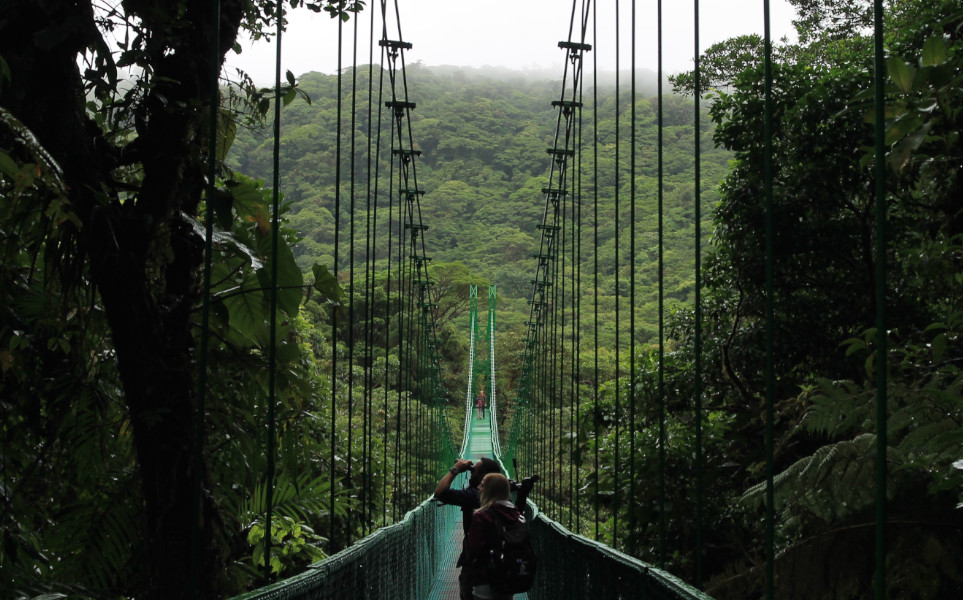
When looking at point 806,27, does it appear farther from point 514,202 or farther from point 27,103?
point 514,202

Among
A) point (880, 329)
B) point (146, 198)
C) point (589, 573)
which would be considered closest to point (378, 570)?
point (589, 573)

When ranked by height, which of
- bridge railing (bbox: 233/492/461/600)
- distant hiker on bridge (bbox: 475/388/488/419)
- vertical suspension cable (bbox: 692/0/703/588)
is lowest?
distant hiker on bridge (bbox: 475/388/488/419)

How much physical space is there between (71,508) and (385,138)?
27.9m

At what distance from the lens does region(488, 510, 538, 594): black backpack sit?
2.54m

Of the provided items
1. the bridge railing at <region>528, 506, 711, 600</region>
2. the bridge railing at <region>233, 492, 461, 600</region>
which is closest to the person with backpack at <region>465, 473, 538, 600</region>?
the bridge railing at <region>528, 506, 711, 600</region>

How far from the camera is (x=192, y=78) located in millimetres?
1749

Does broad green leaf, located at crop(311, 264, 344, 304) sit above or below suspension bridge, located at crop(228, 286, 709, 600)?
above

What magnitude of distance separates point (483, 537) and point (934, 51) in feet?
5.93

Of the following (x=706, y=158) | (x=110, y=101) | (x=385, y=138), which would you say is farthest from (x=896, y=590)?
(x=385, y=138)

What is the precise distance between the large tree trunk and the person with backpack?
1093 millimetres

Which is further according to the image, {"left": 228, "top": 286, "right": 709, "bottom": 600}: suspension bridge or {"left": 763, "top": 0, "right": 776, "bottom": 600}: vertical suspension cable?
{"left": 228, "top": 286, "right": 709, "bottom": 600}: suspension bridge

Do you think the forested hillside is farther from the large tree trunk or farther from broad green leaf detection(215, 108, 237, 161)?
the large tree trunk

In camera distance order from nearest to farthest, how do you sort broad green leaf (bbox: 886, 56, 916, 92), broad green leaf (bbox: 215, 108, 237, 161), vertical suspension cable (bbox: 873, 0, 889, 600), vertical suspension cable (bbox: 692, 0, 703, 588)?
1. vertical suspension cable (bbox: 873, 0, 889, 600)
2. broad green leaf (bbox: 886, 56, 916, 92)
3. vertical suspension cable (bbox: 692, 0, 703, 588)
4. broad green leaf (bbox: 215, 108, 237, 161)

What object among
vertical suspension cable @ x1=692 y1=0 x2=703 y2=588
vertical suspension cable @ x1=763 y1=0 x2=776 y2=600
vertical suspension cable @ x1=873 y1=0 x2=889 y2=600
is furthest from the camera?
vertical suspension cable @ x1=692 y1=0 x2=703 y2=588
